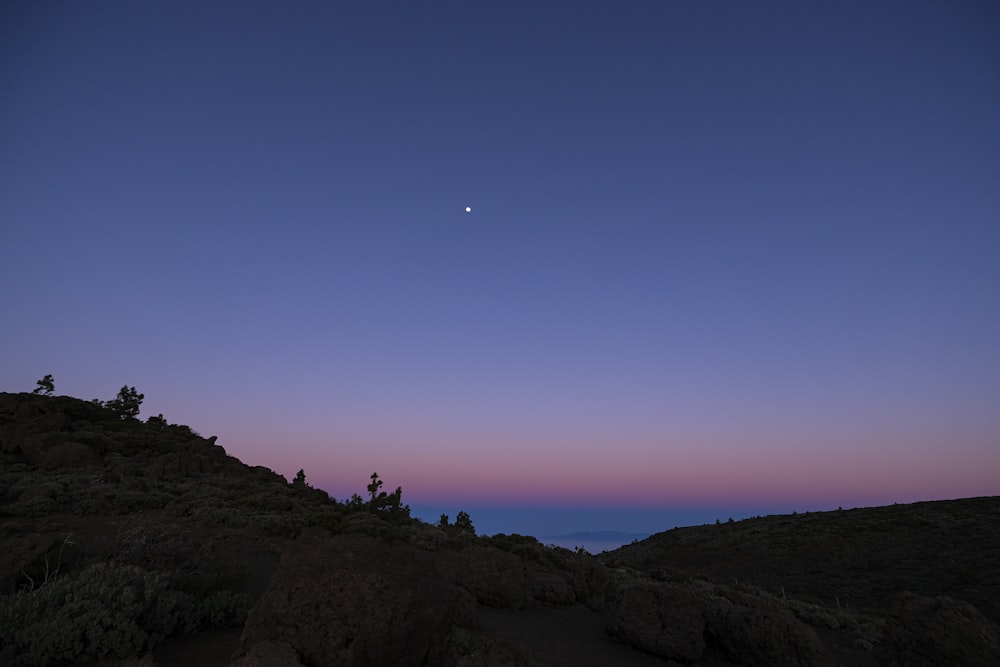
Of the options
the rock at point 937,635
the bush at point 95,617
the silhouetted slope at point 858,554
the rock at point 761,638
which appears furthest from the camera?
the silhouetted slope at point 858,554

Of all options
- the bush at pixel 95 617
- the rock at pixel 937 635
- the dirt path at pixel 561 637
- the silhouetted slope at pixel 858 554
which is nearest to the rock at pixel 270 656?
the bush at pixel 95 617

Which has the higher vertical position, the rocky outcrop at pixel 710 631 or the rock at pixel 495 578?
the rock at pixel 495 578

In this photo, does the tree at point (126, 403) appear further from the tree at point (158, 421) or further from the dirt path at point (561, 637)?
the dirt path at point (561, 637)

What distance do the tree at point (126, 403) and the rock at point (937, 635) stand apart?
44.8m

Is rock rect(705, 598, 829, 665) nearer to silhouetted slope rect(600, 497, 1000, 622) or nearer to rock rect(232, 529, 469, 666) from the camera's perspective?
rock rect(232, 529, 469, 666)

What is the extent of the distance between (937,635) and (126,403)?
4715cm

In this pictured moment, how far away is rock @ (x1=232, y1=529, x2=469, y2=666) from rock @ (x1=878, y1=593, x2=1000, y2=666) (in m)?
7.56

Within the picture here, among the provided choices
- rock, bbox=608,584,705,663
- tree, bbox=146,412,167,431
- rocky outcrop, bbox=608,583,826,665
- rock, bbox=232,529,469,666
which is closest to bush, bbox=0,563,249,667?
rock, bbox=232,529,469,666

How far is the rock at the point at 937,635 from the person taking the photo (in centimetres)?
784

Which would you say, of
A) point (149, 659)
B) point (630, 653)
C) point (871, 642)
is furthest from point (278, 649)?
point (871, 642)

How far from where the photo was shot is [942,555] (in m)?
28.1

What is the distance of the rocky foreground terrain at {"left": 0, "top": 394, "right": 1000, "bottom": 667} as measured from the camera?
19.9ft

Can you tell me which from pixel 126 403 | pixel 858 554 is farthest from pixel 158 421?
pixel 858 554

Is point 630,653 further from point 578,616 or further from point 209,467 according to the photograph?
point 209,467
